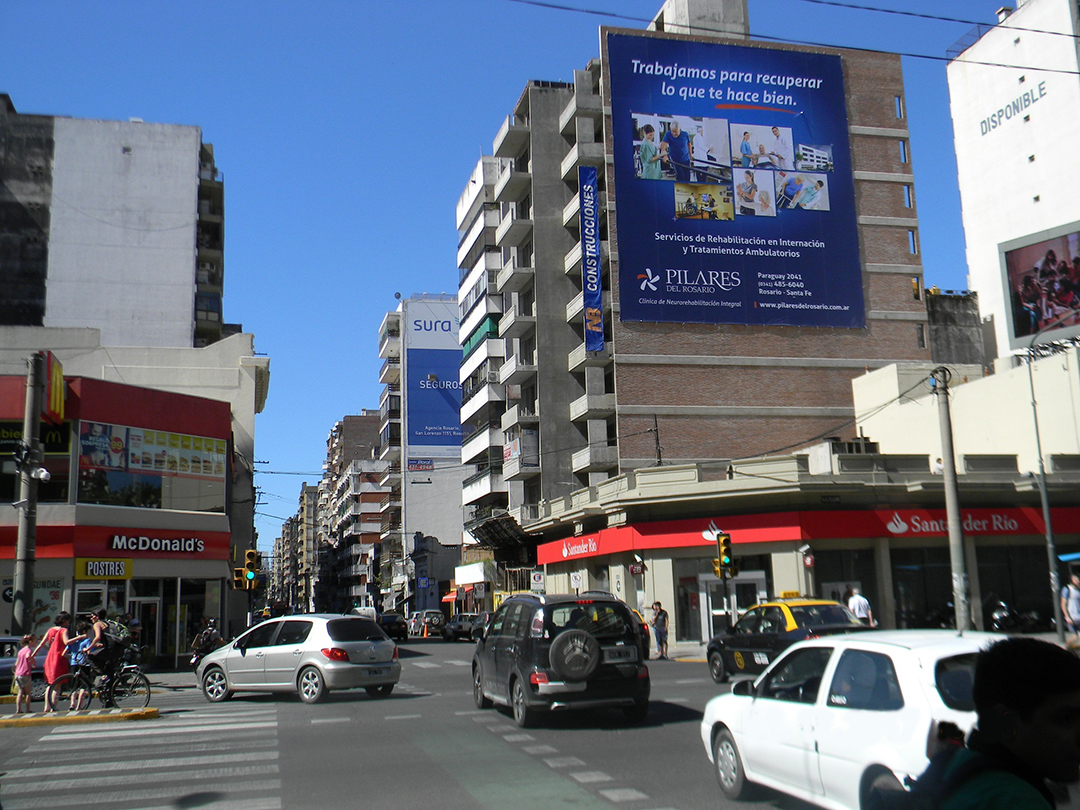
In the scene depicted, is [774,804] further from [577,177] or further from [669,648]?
[577,177]

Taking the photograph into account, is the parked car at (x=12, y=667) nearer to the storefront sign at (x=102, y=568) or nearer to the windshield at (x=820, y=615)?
the storefront sign at (x=102, y=568)

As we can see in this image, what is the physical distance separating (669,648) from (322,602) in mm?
125304

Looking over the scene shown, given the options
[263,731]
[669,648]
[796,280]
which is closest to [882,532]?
[669,648]

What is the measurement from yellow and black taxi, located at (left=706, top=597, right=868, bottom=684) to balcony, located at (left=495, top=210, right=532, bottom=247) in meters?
36.0

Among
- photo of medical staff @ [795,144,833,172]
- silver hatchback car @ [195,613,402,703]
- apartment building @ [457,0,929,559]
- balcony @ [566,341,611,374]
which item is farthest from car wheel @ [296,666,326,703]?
photo of medical staff @ [795,144,833,172]

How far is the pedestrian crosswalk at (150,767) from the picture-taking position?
9.38m

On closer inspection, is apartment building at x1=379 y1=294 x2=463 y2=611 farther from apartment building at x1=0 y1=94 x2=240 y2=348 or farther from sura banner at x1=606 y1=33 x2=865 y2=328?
sura banner at x1=606 y1=33 x2=865 y2=328

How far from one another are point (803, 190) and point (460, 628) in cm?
2780

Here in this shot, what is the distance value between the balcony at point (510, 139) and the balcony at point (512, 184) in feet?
2.79

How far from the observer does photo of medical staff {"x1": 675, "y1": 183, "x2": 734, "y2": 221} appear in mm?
46531

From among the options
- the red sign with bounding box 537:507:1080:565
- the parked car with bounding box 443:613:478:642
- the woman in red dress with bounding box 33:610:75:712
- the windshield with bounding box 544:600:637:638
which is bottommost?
A: the parked car with bounding box 443:613:478:642

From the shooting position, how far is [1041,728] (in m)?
2.52

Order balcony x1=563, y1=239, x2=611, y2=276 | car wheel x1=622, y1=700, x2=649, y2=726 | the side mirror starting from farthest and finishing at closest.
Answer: balcony x1=563, y1=239, x2=611, y2=276
car wheel x1=622, y1=700, x2=649, y2=726
the side mirror

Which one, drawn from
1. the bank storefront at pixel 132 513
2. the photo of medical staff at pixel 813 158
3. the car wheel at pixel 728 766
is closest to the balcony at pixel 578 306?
the photo of medical staff at pixel 813 158
